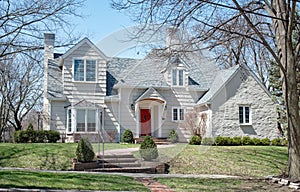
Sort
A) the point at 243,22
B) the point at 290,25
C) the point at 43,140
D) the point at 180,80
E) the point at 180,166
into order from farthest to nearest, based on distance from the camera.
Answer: the point at 180,80 < the point at 43,140 < the point at 180,166 < the point at 243,22 < the point at 290,25

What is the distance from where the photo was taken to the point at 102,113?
78.3 feet

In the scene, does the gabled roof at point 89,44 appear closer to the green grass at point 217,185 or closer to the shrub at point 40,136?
the shrub at point 40,136

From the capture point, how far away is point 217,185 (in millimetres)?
10227

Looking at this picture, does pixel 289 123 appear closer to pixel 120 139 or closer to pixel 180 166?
pixel 180 166

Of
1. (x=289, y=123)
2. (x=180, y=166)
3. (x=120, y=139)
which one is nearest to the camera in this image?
(x=289, y=123)

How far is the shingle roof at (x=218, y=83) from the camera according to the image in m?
23.7

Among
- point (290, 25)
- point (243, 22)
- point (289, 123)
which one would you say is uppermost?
point (243, 22)

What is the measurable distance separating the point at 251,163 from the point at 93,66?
1348cm

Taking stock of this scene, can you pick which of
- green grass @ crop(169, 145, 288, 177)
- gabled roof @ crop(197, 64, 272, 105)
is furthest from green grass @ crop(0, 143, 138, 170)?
gabled roof @ crop(197, 64, 272, 105)

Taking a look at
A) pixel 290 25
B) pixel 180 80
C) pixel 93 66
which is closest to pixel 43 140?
pixel 93 66

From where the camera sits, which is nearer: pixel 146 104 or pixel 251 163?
pixel 251 163

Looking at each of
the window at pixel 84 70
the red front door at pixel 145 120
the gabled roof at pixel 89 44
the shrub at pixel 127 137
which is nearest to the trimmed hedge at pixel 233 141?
the shrub at pixel 127 137

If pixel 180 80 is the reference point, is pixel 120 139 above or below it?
below

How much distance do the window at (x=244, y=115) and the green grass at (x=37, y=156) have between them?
12708 millimetres
